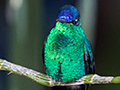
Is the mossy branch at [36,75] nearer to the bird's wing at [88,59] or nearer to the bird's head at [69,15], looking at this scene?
the bird's wing at [88,59]

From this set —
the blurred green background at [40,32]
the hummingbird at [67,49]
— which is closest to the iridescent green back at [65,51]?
the hummingbird at [67,49]

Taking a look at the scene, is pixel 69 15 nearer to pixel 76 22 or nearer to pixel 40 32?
pixel 76 22

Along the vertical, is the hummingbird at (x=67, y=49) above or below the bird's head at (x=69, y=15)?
below

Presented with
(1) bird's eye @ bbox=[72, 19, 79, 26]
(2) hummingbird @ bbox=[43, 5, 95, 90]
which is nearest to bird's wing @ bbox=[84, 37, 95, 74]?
(2) hummingbird @ bbox=[43, 5, 95, 90]

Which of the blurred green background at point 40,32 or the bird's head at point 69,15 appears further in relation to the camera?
the blurred green background at point 40,32

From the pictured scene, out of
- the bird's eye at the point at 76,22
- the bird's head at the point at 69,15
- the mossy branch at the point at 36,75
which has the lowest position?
the mossy branch at the point at 36,75

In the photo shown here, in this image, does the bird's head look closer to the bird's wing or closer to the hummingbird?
the hummingbird
